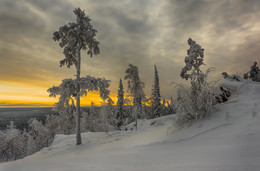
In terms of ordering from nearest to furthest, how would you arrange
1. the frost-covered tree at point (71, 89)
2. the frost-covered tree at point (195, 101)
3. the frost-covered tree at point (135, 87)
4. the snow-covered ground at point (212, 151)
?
1. the snow-covered ground at point (212, 151)
2. the frost-covered tree at point (195, 101)
3. the frost-covered tree at point (71, 89)
4. the frost-covered tree at point (135, 87)

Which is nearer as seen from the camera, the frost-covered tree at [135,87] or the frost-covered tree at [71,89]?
the frost-covered tree at [71,89]

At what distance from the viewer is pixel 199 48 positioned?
68.7 feet

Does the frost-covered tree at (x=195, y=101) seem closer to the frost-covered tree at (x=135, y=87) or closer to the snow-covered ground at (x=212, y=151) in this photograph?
the snow-covered ground at (x=212, y=151)

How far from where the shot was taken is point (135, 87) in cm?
2181

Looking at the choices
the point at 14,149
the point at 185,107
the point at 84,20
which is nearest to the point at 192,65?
the point at 84,20

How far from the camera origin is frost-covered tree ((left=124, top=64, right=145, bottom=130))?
2162 cm

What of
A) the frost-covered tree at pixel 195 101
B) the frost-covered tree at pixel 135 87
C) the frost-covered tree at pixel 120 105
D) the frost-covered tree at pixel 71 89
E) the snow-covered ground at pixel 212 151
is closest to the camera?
the snow-covered ground at pixel 212 151

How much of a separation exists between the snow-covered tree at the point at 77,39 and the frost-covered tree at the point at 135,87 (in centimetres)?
1020

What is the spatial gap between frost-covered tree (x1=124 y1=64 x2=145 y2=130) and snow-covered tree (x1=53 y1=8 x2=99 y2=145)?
1020cm

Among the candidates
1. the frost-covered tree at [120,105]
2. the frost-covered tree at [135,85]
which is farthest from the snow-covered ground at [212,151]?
the frost-covered tree at [120,105]

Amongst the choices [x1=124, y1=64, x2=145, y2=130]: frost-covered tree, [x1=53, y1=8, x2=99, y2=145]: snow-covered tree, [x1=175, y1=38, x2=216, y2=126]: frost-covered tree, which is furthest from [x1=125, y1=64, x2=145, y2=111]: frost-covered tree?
[x1=175, y1=38, x2=216, y2=126]: frost-covered tree

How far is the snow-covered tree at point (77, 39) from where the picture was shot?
1107 centimetres

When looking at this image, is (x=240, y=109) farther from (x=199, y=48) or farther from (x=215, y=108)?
(x=199, y=48)

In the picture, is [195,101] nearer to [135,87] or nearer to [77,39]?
[77,39]
